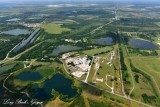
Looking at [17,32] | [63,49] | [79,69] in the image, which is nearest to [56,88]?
[79,69]

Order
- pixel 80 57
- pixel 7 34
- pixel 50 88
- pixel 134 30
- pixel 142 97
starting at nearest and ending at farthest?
pixel 142 97, pixel 50 88, pixel 80 57, pixel 7 34, pixel 134 30

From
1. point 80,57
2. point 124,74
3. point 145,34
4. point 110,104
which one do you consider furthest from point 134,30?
point 110,104

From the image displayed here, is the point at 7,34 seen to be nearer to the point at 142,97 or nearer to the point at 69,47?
the point at 69,47

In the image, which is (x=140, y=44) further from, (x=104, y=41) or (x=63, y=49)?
(x=63, y=49)

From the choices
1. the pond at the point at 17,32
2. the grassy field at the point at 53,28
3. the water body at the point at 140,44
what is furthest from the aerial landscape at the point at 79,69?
the grassy field at the point at 53,28

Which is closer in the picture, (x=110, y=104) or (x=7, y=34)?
(x=110, y=104)

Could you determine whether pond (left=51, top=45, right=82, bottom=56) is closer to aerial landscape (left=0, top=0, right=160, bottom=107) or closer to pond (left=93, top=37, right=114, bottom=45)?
aerial landscape (left=0, top=0, right=160, bottom=107)

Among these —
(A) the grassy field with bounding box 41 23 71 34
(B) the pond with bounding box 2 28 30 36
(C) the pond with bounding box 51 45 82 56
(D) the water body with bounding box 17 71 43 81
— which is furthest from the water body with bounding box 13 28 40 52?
(D) the water body with bounding box 17 71 43 81
